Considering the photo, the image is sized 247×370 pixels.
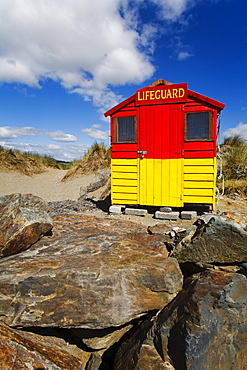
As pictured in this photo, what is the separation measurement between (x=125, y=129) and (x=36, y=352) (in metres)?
6.97

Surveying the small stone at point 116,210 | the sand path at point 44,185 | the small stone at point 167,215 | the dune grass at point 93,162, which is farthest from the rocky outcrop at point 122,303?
the dune grass at point 93,162

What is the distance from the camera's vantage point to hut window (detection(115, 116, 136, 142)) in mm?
8336

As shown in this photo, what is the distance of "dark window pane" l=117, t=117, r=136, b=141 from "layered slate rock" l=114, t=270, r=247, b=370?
6.25m

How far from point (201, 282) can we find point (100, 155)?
56.4 ft

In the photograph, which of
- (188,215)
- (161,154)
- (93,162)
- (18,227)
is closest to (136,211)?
(188,215)

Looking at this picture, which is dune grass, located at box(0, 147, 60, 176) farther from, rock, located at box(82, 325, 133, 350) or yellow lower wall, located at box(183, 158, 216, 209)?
rock, located at box(82, 325, 133, 350)

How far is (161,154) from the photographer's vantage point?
8047 mm

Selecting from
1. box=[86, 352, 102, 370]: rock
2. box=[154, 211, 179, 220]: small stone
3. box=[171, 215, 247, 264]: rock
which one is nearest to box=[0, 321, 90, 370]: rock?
box=[86, 352, 102, 370]: rock

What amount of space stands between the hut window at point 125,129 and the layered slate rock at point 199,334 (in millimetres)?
6253

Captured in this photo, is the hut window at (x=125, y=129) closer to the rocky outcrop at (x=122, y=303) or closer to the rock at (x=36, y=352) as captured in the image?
the rocky outcrop at (x=122, y=303)

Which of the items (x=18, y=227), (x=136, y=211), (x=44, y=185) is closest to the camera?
(x=18, y=227)

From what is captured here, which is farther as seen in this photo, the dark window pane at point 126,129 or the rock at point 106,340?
the dark window pane at point 126,129

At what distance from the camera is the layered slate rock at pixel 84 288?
3014 mm

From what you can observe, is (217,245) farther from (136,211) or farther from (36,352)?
(136,211)
